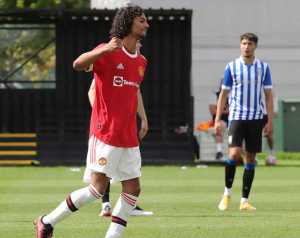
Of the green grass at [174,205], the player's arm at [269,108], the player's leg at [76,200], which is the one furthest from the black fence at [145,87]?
the player's leg at [76,200]

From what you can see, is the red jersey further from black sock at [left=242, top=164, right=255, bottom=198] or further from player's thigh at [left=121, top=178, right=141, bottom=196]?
black sock at [left=242, top=164, right=255, bottom=198]

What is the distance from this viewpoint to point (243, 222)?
40.8 ft

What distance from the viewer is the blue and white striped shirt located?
14.1 metres

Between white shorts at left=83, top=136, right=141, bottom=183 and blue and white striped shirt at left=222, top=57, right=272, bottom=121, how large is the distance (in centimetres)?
424

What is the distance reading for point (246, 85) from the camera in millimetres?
14102

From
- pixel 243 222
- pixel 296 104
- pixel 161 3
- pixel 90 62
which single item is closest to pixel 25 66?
pixel 161 3

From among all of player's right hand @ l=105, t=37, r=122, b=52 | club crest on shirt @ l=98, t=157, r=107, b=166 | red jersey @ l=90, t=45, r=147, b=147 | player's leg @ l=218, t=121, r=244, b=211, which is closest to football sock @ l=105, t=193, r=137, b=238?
club crest on shirt @ l=98, t=157, r=107, b=166

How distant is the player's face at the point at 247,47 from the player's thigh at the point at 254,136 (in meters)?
0.84

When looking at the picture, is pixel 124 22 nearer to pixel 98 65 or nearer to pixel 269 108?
pixel 98 65

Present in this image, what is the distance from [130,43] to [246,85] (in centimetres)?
434

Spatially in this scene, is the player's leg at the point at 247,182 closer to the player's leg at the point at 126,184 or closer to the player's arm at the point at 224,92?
the player's arm at the point at 224,92

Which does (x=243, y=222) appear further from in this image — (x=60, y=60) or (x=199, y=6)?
(x=199, y=6)

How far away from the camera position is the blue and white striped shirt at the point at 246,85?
14125 millimetres

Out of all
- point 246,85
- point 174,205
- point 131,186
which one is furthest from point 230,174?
point 131,186
